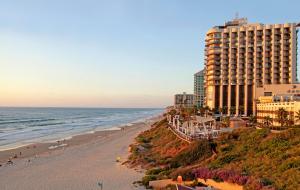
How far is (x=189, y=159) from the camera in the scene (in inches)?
1175

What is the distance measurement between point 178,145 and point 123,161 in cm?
579

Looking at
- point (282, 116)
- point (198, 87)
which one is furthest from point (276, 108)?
point (198, 87)

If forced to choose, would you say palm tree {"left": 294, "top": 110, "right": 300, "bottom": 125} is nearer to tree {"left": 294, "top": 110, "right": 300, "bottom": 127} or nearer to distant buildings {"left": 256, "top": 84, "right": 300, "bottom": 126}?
tree {"left": 294, "top": 110, "right": 300, "bottom": 127}

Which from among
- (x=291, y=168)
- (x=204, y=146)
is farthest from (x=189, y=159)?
(x=291, y=168)

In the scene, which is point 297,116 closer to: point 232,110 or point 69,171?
point 69,171

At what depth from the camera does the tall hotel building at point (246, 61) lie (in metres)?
91.8

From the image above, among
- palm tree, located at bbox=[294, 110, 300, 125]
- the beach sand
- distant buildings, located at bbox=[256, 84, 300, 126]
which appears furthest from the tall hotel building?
the beach sand

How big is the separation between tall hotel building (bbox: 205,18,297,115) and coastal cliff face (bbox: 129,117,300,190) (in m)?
59.0

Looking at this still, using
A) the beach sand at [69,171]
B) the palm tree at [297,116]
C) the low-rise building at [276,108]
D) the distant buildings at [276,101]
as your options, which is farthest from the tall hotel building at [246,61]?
the beach sand at [69,171]

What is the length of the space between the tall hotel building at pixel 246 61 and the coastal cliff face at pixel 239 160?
194 feet

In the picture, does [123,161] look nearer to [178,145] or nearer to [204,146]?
[178,145]

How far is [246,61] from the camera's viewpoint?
93.5 metres

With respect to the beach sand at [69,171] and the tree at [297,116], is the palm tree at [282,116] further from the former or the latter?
the beach sand at [69,171]

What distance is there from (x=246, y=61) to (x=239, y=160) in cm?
7074
